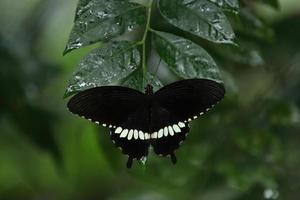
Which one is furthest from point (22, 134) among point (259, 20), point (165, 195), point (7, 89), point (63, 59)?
point (63, 59)

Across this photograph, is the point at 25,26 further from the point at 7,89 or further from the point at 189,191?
the point at 189,191

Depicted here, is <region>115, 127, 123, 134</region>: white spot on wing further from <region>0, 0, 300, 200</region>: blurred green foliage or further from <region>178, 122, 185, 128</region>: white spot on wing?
<region>0, 0, 300, 200</region>: blurred green foliage

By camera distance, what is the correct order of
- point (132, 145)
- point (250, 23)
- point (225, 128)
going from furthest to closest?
point (225, 128)
point (250, 23)
point (132, 145)

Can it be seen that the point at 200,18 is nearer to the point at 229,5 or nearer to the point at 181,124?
the point at 229,5

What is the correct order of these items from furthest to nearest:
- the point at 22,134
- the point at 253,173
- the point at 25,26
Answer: the point at 25,26
the point at 22,134
the point at 253,173

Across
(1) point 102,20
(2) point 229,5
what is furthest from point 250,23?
(1) point 102,20

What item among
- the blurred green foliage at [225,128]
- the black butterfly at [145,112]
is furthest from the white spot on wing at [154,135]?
the blurred green foliage at [225,128]

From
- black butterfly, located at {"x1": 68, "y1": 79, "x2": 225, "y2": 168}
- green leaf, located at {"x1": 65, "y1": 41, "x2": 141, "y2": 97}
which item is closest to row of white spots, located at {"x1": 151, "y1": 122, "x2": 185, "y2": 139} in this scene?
black butterfly, located at {"x1": 68, "y1": 79, "x2": 225, "y2": 168}
